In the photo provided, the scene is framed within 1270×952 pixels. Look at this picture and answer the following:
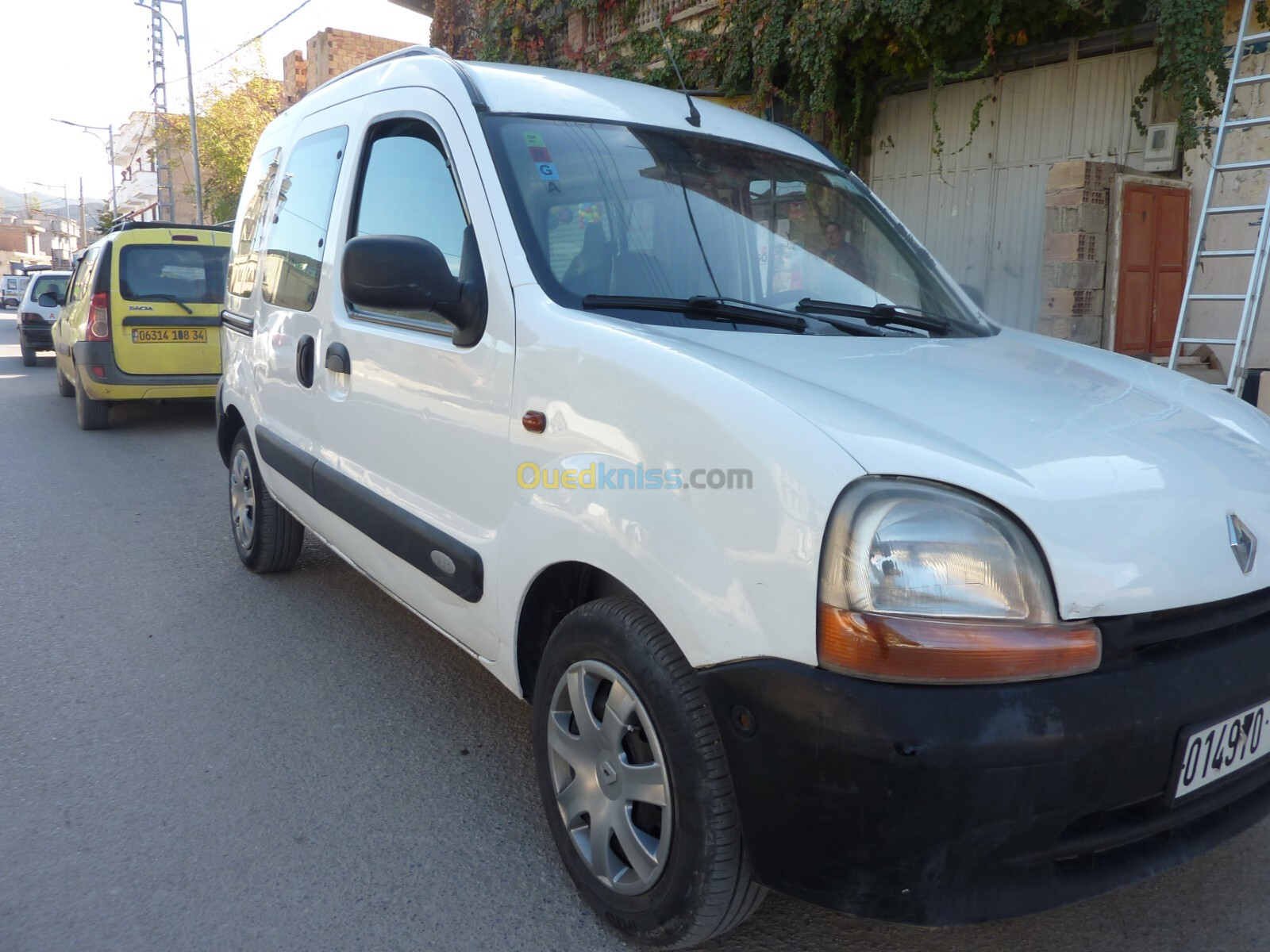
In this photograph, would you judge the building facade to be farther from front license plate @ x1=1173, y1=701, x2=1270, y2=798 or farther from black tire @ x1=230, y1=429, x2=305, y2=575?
front license plate @ x1=1173, y1=701, x2=1270, y2=798

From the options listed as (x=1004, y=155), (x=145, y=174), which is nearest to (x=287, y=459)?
(x=1004, y=155)

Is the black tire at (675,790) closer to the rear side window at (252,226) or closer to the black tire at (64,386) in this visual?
the rear side window at (252,226)

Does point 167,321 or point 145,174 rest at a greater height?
point 145,174

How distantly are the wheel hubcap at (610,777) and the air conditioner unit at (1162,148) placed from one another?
751cm

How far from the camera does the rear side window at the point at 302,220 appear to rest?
365 cm

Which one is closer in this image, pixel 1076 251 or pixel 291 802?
pixel 291 802

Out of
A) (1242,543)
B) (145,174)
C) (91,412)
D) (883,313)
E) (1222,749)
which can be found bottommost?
(91,412)

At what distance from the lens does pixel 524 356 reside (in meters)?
2.40

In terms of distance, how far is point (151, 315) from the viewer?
30.4ft

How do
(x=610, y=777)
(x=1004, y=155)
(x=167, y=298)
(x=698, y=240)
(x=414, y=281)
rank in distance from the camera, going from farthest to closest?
1. (x=167, y=298)
2. (x=1004, y=155)
3. (x=698, y=240)
4. (x=414, y=281)
5. (x=610, y=777)

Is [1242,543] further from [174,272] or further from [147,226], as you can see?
[147,226]

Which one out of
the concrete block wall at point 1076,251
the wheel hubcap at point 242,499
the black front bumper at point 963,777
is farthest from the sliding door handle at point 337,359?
the concrete block wall at point 1076,251

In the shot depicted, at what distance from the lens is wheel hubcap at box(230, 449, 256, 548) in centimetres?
481

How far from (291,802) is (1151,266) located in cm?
747
